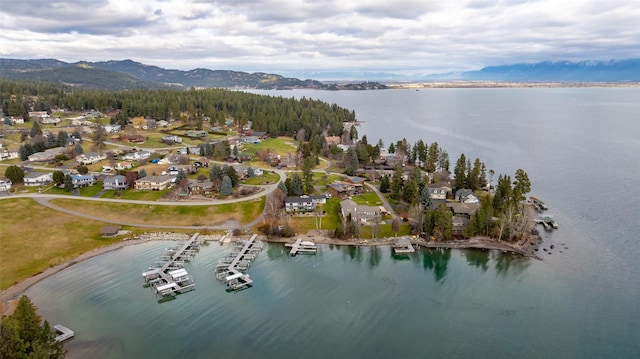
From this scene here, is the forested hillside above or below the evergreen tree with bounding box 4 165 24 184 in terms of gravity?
above

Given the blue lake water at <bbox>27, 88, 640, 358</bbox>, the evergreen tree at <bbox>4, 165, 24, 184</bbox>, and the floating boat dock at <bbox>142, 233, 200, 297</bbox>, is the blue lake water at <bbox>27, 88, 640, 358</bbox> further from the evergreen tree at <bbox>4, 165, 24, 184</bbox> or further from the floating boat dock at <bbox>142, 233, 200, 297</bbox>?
the evergreen tree at <bbox>4, 165, 24, 184</bbox>

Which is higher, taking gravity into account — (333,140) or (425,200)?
(333,140)

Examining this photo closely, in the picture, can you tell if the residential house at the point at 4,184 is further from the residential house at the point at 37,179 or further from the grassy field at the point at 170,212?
the grassy field at the point at 170,212

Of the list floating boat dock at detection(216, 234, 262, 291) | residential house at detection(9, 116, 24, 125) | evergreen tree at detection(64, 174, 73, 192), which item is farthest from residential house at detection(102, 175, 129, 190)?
residential house at detection(9, 116, 24, 125)

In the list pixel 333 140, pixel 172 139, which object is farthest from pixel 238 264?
pixel 333 140

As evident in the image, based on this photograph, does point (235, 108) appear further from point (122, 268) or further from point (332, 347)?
point (332, 347)

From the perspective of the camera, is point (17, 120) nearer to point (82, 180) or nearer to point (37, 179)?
point (37, 179)
